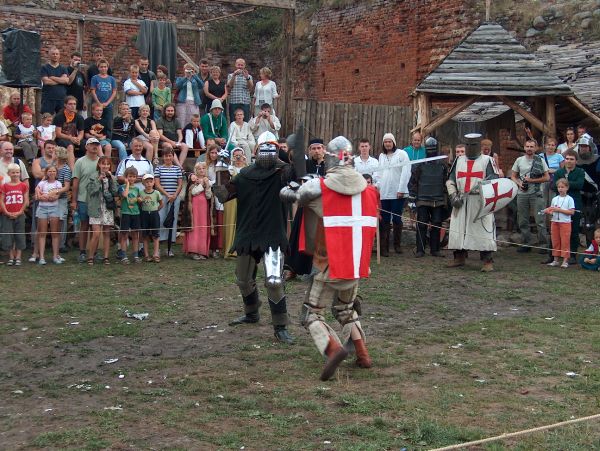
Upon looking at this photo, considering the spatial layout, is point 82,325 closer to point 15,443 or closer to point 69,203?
point 15,443

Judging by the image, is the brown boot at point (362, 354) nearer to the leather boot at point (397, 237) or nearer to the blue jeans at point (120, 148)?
the leather boot at point (397, 237)

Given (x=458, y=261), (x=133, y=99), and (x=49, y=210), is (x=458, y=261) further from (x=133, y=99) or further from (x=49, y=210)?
Result: (x=133, y=99)

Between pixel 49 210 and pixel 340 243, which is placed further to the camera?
pixel 49 210

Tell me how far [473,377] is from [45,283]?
239 inches

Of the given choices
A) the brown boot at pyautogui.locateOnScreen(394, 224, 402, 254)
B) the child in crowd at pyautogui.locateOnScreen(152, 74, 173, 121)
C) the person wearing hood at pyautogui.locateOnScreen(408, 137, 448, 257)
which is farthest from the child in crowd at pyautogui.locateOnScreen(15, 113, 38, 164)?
the person wearing hood at pyautogui.locateOnScreen(408, 137, 448, 257)

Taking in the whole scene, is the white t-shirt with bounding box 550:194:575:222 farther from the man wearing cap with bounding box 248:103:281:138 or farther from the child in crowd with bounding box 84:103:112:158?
the child in crowd with bounding box 84:103:112:158

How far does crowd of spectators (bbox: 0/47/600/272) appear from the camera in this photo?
43.4 ft

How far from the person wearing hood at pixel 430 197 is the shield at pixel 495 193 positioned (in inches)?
53.8

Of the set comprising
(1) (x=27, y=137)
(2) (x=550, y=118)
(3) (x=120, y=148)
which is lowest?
(3) (x=120, y=148)

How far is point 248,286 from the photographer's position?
9.10m

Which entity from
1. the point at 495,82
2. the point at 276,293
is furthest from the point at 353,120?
the point at 276,293

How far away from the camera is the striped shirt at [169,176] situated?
14180mm

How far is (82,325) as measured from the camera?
9211mm

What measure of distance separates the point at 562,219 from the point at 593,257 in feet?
2.34
